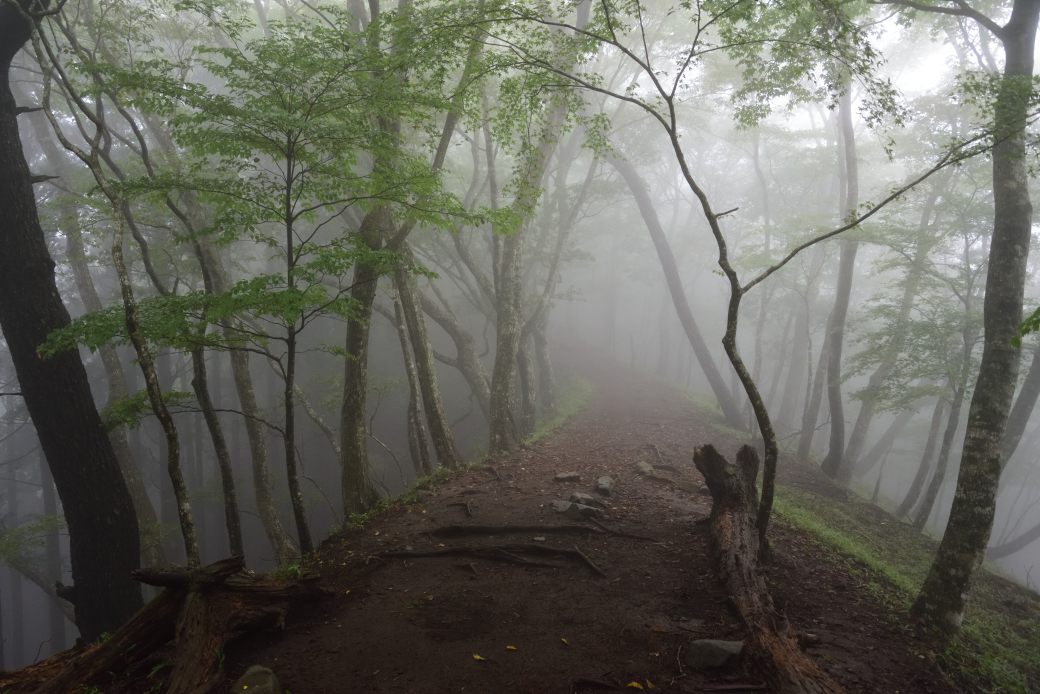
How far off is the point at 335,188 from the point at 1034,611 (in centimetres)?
1137

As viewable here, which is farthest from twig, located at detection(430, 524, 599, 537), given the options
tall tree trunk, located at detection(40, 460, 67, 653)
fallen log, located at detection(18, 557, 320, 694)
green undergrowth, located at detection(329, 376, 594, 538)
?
tall tree trunk, located at detection(40, 460, 67, 653)

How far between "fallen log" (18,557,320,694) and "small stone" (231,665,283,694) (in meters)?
0.21

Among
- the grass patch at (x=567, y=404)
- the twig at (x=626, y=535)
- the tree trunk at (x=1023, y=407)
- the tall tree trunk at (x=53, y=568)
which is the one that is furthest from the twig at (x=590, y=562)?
the tall tree trunk at (x=53, y=568)

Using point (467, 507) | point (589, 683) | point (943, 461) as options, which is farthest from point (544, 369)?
point (589, 683)

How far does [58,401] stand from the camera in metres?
6.06

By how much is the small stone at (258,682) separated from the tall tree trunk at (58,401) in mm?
3952

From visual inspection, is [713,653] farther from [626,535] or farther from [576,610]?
[626,535]

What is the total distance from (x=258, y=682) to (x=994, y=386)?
7495 millimetres

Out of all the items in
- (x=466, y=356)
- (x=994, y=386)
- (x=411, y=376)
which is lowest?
(x=411, y=376)

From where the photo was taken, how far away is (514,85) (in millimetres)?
6062

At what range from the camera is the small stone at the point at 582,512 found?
6730 millimetres

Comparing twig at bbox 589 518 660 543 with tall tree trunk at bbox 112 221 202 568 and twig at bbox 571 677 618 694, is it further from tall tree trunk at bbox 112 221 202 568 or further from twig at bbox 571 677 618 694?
tall tree trunk at bbox 112 221 202 568

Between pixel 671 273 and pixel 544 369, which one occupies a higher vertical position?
pixel 671 273

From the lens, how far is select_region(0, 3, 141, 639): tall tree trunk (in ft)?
19.6
